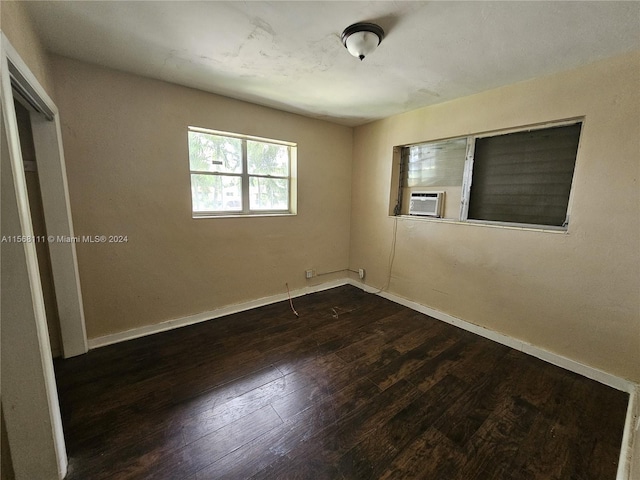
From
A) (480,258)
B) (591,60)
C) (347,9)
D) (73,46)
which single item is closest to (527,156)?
(591,60)

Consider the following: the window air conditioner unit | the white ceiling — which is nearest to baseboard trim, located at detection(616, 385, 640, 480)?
the window air conditioner unit

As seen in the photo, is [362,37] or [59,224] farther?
[59,224]

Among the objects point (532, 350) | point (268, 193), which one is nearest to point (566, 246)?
point (532, 350)

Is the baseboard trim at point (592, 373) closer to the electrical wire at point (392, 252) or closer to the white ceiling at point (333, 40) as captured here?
the electrical wire at point (392, 252)

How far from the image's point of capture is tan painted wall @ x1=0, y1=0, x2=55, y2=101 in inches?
44.0

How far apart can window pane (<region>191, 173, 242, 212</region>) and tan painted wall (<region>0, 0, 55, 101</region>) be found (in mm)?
1156

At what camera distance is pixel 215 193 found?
2760 mm

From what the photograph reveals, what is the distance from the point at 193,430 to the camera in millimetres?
→ 1464

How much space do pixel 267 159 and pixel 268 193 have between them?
1.35 ft

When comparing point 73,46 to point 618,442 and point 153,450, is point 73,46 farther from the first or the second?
point 618,442

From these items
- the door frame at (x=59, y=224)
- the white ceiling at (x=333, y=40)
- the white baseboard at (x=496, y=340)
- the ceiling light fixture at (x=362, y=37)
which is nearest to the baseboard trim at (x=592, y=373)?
the white baseboard at (x=496, y=340)

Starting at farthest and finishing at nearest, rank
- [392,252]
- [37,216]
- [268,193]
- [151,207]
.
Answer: [392,252] < [268,193] < [151,207] < [37,216]

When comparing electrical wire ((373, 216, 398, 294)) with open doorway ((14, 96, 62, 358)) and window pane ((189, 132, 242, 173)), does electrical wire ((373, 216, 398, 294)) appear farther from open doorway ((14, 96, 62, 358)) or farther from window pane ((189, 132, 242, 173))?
open doorway ((14, 96, 62, 358))

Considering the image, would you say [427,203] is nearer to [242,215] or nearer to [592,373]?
[592,373]
